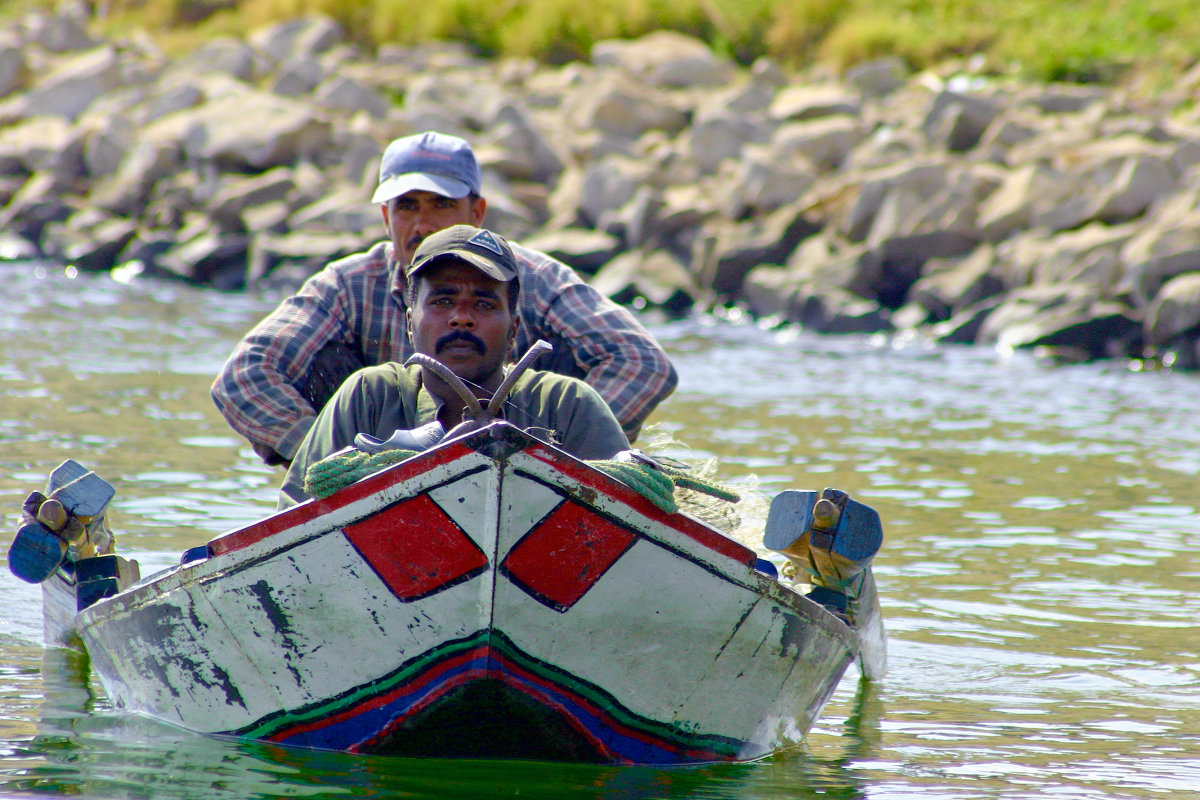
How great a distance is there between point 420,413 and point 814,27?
24.6 metres

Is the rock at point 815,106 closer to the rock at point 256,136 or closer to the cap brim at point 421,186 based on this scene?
the rock at point 256,136

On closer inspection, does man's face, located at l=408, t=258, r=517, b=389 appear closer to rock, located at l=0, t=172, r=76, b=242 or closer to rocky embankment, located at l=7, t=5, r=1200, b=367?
rocky embankment, located at l=7, t=5, r=1200, b=367

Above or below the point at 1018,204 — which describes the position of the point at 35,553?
below

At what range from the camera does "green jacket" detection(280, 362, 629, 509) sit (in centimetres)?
425

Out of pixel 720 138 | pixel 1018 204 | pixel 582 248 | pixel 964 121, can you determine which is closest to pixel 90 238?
pixel 582 248

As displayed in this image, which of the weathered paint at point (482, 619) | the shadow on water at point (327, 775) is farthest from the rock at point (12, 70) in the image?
the weathered paint at point (482, 619)

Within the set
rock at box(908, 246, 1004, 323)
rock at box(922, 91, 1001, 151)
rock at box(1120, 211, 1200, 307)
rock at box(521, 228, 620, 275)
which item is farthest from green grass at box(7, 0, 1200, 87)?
rock at box(521, 228, 620, 275)

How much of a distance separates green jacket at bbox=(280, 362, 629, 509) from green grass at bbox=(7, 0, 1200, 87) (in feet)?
61.7

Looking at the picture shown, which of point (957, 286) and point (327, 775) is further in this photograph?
point (957, 286)

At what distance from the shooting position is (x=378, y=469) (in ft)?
12.5

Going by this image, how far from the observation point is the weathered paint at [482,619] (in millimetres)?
3781

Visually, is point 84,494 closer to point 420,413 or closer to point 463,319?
point 420,413

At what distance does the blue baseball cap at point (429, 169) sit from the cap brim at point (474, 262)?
4.68ft

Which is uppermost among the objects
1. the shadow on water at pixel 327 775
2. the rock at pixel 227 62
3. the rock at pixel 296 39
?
the rock at pixel 296 39
